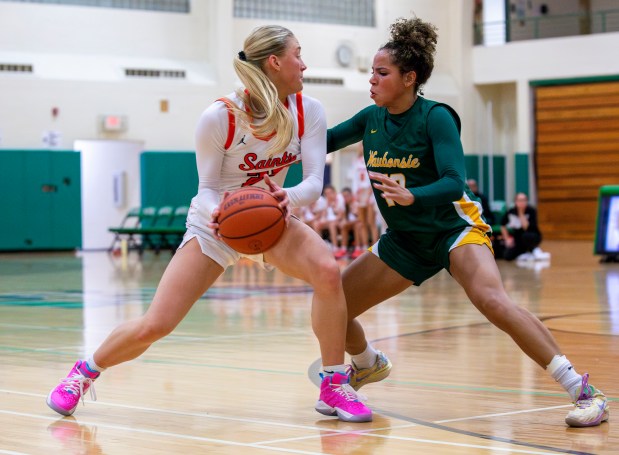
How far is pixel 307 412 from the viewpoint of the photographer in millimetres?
4891

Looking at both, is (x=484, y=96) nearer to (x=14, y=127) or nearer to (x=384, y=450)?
(x=14, y=127)

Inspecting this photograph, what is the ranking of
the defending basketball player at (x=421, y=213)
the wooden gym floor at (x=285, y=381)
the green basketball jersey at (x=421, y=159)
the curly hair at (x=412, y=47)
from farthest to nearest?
the curly hair at (x=412, y=47)
the green basketball jersey at (x=421, y=159)
the defending basketball player at (x=421, y=213)
the wooden gym floor at (x=285, y=381)

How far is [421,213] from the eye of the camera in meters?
4.86

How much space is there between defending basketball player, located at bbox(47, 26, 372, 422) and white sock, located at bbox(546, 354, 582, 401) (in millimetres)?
790

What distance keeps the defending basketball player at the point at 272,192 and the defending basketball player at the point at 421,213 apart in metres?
0.32

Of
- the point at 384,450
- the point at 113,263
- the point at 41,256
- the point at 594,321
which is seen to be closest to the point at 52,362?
the point at 384,450

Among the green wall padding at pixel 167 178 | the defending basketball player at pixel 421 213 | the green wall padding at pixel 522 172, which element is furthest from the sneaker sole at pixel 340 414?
Answer: the green wall padding at pixel 522 172

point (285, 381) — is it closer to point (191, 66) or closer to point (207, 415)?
point (207, 415)

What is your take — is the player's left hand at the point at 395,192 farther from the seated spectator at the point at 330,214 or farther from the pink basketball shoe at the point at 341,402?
the seated spectator at the point at 330,214

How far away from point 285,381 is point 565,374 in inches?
65.9

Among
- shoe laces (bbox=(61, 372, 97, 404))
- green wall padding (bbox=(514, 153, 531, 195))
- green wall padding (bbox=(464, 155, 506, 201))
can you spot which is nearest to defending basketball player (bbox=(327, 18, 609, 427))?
shoe laces (bbox=(61, 372, 97, 404))

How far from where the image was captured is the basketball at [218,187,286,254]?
14.6 ft

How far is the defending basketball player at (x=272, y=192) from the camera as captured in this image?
15.1 feet

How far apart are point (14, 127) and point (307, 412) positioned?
60.6 ft
